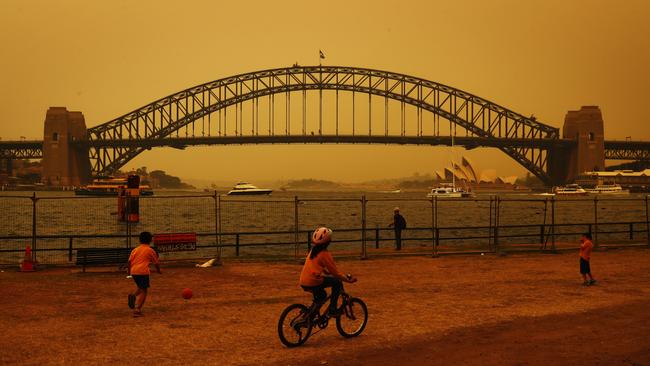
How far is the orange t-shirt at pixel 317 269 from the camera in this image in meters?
10.1

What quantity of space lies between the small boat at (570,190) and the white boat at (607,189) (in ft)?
9.36

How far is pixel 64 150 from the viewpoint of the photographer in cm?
A: 15000

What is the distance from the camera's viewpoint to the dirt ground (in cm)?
990

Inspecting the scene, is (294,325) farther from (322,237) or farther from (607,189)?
(607,189)

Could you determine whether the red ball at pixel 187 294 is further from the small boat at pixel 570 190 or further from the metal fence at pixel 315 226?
the small boat at pixel 570 190

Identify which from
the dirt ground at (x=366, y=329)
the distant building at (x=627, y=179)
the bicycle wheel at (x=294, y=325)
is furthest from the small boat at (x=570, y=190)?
the bicycle wheel at (x=294, y=325)

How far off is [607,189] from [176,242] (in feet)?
486

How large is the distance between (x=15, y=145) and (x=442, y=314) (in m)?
165

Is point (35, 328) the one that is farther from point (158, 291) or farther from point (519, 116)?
point (519, 116)

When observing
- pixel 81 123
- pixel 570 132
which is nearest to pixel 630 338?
pixel 570 132

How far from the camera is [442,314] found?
1302cm

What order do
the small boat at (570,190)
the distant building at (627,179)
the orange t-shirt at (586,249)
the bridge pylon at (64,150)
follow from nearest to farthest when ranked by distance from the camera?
the orange t-shirt at (586,249) → the small boat at (570,190) → the bridge pylon at (64,150) → the distant building at (627,179)

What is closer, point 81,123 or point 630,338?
point 630,338

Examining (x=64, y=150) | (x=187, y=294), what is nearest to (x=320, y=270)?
(x=187, y=294)
